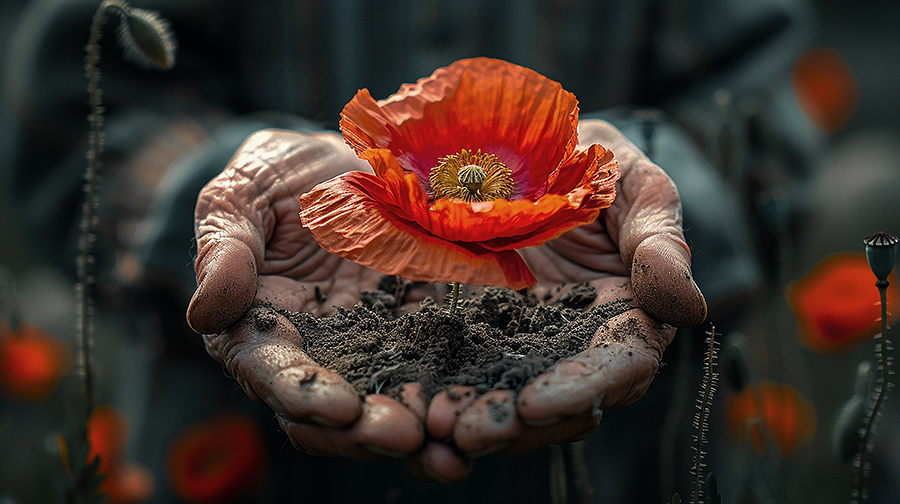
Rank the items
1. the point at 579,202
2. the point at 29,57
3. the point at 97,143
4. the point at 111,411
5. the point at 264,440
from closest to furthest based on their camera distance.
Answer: the point at 579,202 → the point at 97,143 → the point at 264,440 → the point at 29,57 → the point at 111,411

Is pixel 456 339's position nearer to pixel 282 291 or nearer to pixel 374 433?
pixel 374 433

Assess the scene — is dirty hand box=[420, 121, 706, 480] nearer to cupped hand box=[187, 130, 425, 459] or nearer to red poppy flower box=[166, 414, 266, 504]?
cupped hand box=[187, 130, 425, 459]

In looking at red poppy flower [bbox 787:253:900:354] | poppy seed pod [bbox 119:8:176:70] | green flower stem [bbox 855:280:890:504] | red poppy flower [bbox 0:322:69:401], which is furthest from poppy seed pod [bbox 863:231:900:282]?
red poppy flower [bbox 0:322:69:401]

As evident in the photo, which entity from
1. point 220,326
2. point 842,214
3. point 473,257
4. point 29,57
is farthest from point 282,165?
point 842,214

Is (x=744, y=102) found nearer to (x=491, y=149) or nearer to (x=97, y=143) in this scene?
(x=491, y=149)

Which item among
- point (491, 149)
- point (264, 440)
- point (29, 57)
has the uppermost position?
point (491, 149)

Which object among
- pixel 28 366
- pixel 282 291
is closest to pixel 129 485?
pixel 28 366
